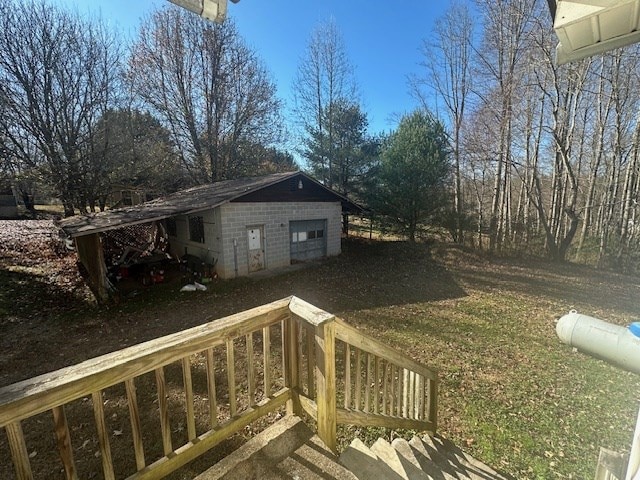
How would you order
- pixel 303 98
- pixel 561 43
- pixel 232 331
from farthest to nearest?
1. pixel 303 98
2. pixel 232 331
3. pixel 561 43

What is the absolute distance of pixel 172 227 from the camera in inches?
523

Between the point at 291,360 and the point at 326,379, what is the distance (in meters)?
0.41

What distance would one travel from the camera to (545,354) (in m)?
5.93

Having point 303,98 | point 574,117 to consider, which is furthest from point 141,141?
point 574,117

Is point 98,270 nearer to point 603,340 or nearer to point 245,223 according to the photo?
point 245,223

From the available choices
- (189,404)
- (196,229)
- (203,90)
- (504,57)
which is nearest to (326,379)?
(189,404)

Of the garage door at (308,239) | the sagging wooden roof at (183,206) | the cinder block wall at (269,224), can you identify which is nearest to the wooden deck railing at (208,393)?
the sagging wooden roof at (183,206)

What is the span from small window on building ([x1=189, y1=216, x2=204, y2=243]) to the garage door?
11.8 ft

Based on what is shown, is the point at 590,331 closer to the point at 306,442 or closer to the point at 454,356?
the point at 306,442

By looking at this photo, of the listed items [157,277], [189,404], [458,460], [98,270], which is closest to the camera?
[189,404]

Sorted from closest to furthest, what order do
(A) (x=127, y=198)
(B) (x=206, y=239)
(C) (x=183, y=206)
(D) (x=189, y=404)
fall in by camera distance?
(D) (x=189, y=404), (C) (x=183, y=206), (B) (x=206, y=239), (A) (x=127, y=198)

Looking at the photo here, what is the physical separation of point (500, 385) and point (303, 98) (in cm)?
2015

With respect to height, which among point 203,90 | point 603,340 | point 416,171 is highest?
point 203,90

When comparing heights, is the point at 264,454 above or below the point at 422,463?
above
